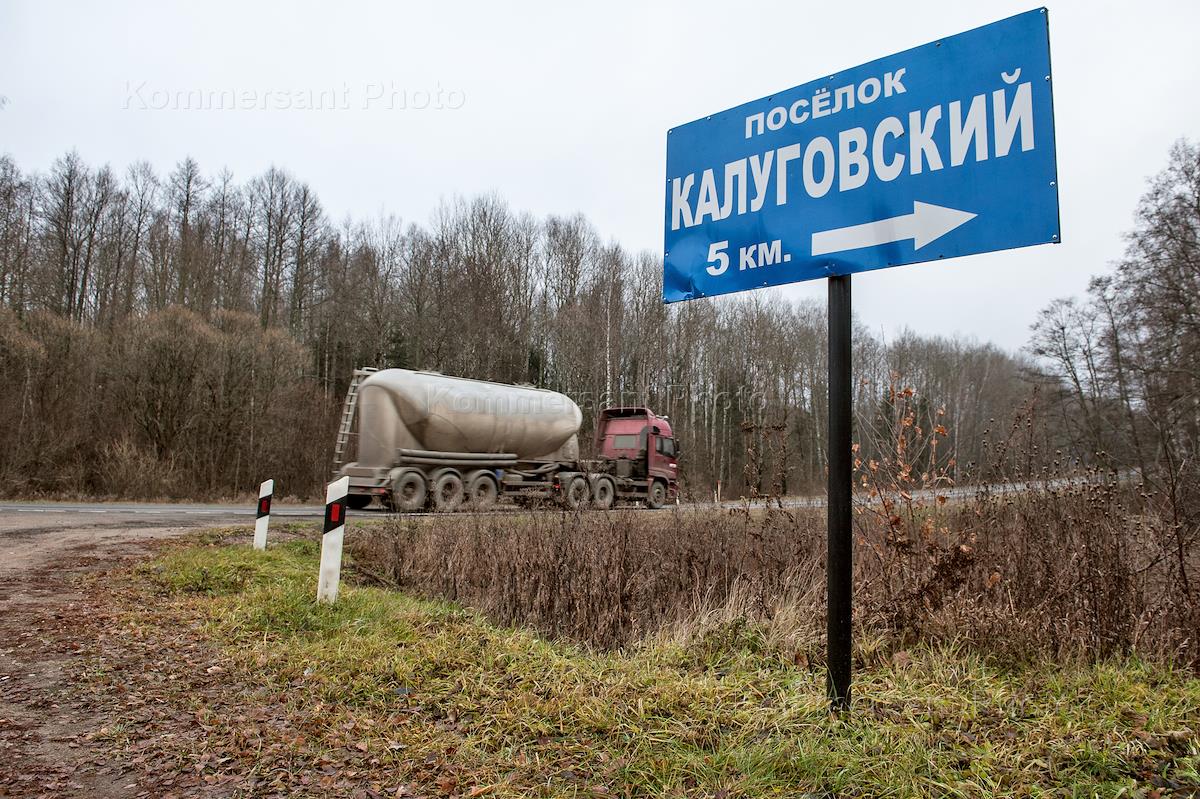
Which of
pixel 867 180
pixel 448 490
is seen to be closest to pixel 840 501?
pixel 867 180

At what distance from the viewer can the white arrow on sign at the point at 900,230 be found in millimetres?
2652

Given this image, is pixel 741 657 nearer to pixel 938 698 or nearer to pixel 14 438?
pixel 938 698

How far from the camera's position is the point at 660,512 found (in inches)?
347

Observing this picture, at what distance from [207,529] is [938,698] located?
971cm

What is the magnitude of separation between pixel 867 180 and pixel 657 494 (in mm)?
18881

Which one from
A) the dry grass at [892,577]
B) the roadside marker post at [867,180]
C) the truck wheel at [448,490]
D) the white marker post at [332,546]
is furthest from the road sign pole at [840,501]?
the truck wheel at [448,490]

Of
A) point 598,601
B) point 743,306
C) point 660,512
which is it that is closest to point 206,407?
point 660,512

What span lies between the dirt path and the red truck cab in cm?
1446

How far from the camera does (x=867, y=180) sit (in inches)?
113

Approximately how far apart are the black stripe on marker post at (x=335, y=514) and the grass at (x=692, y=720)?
132cm

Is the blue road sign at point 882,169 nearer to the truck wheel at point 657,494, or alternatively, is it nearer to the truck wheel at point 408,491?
the truck wheel at point 408,491

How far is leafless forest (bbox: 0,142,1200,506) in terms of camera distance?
19.7 meters

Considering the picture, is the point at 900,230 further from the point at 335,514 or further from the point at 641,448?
the point at 641,448

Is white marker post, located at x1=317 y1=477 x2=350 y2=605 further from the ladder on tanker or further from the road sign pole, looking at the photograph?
the ladder on tanker
